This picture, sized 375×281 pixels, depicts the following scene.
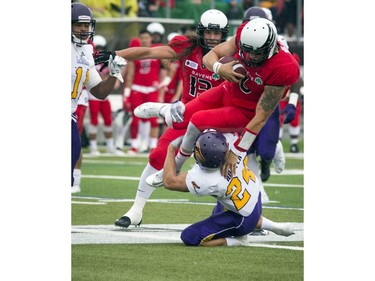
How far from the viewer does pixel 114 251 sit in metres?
6.21

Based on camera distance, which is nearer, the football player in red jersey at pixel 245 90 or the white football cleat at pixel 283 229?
the football player in red jersey at pixel 245 90

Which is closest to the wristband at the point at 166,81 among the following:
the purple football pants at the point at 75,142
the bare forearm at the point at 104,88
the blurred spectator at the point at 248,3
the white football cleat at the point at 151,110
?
the blurred spectator at the point at 248,3

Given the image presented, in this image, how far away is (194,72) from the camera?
7723mm

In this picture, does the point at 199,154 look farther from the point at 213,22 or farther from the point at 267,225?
the point at 213,22

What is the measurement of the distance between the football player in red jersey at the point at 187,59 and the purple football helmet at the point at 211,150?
101 cm

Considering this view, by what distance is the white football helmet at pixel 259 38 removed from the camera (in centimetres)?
612

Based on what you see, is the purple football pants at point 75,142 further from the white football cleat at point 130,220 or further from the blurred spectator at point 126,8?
the blurred spectator at point 126,8

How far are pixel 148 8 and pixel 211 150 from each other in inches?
523

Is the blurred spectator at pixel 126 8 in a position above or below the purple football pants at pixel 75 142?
above

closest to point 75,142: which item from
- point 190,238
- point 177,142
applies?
point 177,142

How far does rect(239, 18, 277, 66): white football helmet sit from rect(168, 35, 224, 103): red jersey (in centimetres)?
137
